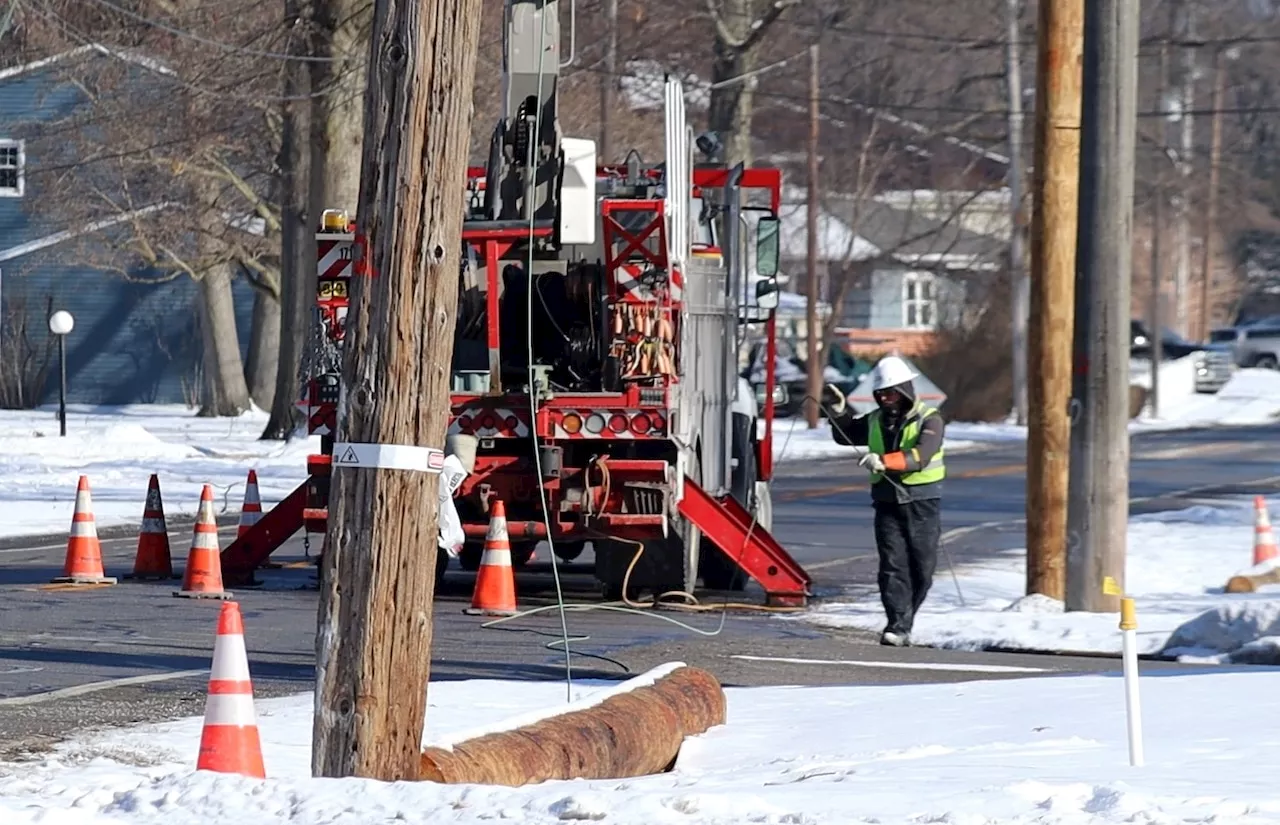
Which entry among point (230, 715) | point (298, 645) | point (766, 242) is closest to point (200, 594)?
point (298, 645)

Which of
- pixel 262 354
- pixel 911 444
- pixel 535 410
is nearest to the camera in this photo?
pixel 535 410

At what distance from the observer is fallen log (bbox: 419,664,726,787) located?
24.6ft

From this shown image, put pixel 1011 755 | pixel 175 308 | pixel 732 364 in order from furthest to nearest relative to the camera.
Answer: pixel 175 308 → pixel 732 364 → pixel 1011 755

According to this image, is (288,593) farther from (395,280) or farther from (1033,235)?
(395,280)

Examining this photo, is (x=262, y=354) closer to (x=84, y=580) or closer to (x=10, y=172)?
(x=10, y=172)

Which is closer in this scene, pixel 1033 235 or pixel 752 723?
pixel 752 723

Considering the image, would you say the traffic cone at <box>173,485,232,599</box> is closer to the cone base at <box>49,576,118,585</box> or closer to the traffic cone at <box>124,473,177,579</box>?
the cone base at <box>49,576,118,585</box>

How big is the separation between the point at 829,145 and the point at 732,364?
3829 centimetres

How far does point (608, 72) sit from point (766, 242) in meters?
17.1

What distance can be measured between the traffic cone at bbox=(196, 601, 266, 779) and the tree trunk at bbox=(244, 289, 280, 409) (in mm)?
37857

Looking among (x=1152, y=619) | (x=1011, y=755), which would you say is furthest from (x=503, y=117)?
(x=1011, y=755)

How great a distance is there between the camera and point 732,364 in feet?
52.7

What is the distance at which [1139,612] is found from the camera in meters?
14.6

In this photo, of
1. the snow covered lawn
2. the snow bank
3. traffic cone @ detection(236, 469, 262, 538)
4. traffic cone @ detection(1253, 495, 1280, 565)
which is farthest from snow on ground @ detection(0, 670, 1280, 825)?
the snow bank
